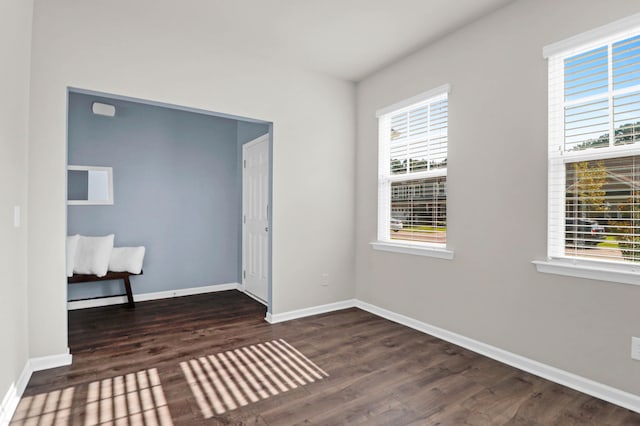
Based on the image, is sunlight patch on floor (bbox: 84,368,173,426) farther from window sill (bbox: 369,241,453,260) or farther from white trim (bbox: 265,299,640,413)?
window sill (bbox: 369,241,453,260)

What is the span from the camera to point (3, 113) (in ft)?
6.21

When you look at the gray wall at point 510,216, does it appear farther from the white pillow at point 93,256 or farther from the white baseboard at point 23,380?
the white pillow at point 93,256

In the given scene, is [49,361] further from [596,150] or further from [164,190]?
[596,150]

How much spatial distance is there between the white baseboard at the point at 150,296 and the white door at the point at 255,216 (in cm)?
38

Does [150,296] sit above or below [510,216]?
below

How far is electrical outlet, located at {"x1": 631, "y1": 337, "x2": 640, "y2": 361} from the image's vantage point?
2062 mm

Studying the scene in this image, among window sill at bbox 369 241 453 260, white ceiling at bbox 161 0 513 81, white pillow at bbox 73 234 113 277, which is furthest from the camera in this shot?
white pillow at bbox 73 234 113 277

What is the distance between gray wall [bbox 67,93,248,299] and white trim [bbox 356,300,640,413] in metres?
2.95

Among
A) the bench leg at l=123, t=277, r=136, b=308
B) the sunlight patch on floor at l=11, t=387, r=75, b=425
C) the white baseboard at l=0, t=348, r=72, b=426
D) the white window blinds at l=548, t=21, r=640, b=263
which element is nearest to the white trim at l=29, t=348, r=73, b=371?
the white baseboard at l=0, t=348, r=72, b=426

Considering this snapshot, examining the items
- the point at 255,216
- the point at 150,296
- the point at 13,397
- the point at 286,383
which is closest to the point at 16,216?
the point at 13,397

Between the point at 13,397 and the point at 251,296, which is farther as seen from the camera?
the point at 251,296

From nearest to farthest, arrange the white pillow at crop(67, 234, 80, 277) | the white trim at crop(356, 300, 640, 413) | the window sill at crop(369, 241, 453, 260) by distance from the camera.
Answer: the white trim at crop(356, 300, 640, 413)
the window sill at crop(369, 241, 453, 260)
the white pillow at crop(67, 234, 80, 277)

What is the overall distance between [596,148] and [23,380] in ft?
13.3

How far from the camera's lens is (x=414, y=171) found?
11.7ft
